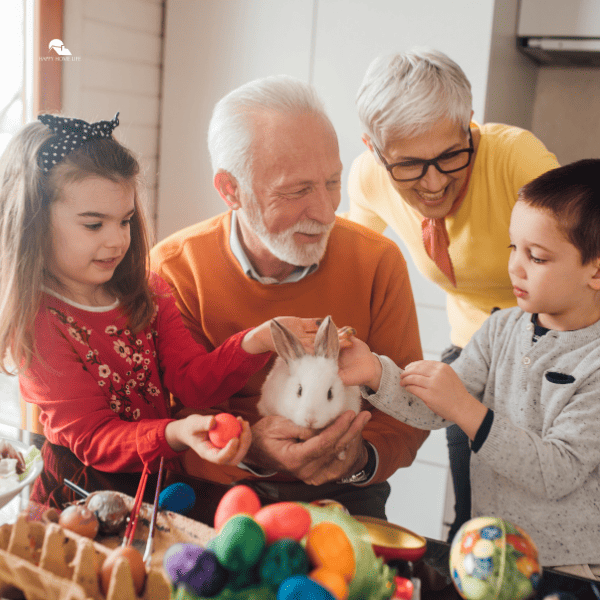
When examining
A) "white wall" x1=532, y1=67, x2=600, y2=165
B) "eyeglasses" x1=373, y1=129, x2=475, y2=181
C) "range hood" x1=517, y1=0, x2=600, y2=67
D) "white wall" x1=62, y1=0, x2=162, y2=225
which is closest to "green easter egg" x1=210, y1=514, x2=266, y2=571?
"eyeglasses" x1=373, y1=129, x2=475, y2=181

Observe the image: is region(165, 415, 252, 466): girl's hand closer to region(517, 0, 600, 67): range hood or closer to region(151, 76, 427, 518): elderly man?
region(151, 76, 427, 518): elderly man

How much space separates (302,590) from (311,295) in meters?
0.90

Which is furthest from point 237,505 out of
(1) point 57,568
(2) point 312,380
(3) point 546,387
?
(3) point 546,387

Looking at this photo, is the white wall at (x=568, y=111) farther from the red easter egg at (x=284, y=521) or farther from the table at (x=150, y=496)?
the red easter egg at (x=284, y=521)

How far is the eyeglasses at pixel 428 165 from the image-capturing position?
1376 mm

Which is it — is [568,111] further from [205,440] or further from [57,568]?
[57,568]

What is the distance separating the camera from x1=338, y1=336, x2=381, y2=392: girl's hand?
1140 millimetres

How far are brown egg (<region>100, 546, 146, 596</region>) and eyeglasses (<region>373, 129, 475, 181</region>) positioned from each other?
99cm

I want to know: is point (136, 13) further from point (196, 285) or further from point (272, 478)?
point (272, 478)

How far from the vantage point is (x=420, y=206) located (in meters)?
1.51

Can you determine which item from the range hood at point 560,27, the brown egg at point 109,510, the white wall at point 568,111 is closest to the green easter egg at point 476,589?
the brown egg at point 109,510

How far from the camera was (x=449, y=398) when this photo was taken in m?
1.04

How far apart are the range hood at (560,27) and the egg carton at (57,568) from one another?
83.6 inches

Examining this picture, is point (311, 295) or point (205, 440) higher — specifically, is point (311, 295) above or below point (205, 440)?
above
